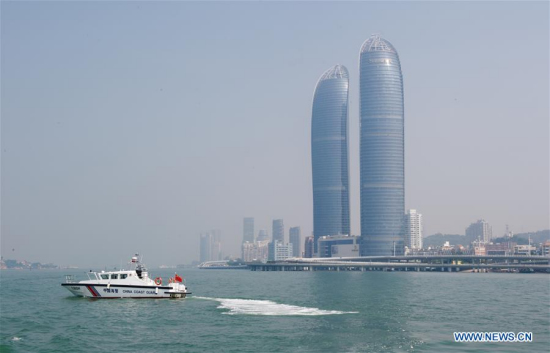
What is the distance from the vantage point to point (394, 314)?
65938mm

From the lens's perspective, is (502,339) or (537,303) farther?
(537,303)

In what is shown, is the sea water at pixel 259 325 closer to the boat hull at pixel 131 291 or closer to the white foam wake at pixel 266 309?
the white foam wake at pixel 266 309

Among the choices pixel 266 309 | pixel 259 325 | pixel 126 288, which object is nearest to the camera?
pixel 259 325

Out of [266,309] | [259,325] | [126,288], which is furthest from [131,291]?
[259,325]

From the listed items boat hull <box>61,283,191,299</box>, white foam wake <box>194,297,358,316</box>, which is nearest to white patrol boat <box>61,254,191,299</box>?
boat hull <box>61,283,191,299</box>

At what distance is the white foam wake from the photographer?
213 ft

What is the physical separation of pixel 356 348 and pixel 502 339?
42.5 feet

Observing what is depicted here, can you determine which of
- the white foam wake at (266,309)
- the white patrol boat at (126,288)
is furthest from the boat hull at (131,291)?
the white foam wake at (266,309)

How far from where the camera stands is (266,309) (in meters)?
69.2

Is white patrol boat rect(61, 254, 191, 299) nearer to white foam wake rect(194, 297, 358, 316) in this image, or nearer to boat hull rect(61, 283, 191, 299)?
boat hull rect(61, 283, 191, 299)

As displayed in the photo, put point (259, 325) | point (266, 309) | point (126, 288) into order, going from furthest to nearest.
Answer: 1. point (126, 288)
2. point (266, 309)
3. point (259, 325)

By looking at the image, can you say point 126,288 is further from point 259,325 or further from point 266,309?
point 259,325

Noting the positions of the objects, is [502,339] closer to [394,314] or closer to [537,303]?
[394,314]

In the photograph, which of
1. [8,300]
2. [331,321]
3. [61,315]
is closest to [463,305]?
[331,321]
